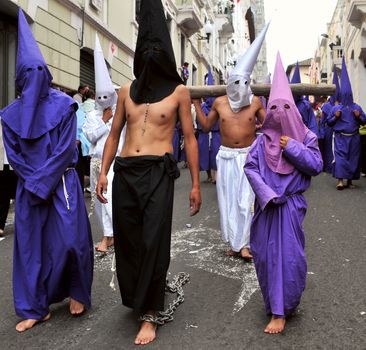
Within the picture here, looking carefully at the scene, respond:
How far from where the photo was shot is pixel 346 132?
10.0m

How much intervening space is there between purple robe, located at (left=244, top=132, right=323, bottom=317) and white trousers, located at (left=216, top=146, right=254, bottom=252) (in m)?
1.58

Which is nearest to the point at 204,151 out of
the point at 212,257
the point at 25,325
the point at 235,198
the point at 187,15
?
the point at 235,198

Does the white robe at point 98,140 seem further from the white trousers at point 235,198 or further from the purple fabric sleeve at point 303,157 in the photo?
the purple fabric sleeve at point 303,157

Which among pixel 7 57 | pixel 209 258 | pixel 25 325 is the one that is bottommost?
pixel 25 325

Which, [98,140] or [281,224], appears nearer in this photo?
[281,224]

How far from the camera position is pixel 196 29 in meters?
28.1

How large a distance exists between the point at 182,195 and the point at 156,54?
6.22 meters

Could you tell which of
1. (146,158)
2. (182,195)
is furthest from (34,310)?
(182,195)

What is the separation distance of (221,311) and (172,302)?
0.39 m

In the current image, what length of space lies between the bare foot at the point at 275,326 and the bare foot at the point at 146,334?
0.75 metres

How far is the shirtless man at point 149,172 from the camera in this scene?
3248 millimetres

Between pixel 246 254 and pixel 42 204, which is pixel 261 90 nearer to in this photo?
pixel 246 254

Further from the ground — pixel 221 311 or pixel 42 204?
pixel 42 204

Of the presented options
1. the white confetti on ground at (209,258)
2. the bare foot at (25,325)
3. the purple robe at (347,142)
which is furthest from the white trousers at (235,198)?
the purple robe at (347,142)
